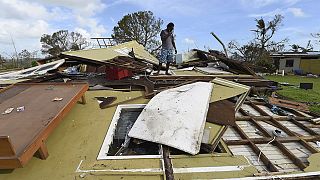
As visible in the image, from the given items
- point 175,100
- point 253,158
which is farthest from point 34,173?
point 253,158

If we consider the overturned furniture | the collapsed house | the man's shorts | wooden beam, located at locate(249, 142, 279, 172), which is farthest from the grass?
the overturned furniture

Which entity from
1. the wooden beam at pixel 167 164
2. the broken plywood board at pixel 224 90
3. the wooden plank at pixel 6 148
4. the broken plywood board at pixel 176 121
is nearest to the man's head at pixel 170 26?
the broken plywood board at pixel 224 90

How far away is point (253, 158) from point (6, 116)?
3003mm

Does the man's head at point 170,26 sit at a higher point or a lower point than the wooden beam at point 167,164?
higher

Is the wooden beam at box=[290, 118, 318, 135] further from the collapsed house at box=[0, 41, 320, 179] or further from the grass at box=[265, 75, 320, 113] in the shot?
the grass at box=[265, 75, 320, 113]

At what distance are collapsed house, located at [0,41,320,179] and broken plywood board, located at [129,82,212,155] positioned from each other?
12 millimetres

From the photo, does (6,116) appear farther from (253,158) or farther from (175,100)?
(253,158)

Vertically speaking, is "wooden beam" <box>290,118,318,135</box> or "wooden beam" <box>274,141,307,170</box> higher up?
"wooden beam" <box>290,118,318,135</box>

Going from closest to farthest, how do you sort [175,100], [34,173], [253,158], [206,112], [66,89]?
[34,173] → [253,158] → [206,112] → [175,100] → [66,89]

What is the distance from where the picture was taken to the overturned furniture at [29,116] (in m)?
1.97

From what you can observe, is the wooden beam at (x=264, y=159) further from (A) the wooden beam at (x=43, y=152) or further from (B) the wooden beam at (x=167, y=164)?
(A) the wooden beam at (x=43, y=152)

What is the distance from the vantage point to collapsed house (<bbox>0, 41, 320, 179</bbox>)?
7.90 ft

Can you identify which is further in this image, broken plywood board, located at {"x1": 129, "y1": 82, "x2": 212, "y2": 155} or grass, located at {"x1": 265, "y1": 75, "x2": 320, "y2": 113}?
grass, located at {"x1": 265, "y1": 75, "x2": 320, "y2": 113}

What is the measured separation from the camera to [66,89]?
154 inches
